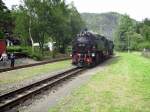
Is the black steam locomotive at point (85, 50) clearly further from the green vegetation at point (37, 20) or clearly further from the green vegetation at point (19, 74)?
the green vegetation at point (37, 20)

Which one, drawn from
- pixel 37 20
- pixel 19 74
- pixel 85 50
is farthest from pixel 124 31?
pixel 19 74

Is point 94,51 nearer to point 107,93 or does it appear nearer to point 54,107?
point 107,93

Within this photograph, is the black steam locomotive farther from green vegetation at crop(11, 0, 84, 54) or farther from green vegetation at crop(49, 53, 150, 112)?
green vegetation at crop(11, 0, 84, 54)

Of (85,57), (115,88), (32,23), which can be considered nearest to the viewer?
(115,88)

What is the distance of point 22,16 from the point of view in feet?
180

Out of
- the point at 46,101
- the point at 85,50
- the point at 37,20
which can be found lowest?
the point at 46,101

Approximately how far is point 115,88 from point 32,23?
126ft

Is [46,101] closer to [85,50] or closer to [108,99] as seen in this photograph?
[108,99]

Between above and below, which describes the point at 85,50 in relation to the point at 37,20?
below

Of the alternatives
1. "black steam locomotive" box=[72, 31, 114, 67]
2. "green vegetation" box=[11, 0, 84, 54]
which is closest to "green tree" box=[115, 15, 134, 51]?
"green vegetation" box=[11, 0, 84, 54]

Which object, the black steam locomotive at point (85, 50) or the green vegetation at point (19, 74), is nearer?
the green vegetation at point (19, 74)

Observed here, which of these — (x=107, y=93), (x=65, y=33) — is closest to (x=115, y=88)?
(x=107, y=93)

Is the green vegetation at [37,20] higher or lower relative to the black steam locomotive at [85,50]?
higher

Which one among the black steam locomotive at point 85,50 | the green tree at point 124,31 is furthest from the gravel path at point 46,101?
the green tree at point 124,31
